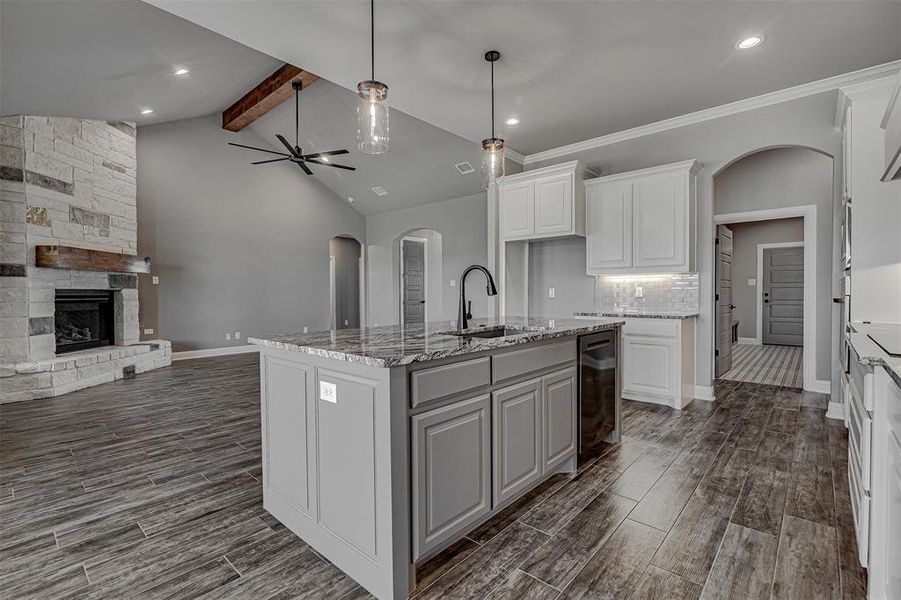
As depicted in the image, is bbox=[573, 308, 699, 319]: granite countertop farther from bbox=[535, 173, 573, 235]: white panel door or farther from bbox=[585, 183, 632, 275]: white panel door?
bbox=[535, 173, 573, 235]: white panel door

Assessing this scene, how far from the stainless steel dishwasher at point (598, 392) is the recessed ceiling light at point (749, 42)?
2.33m

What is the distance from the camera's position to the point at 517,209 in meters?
5.25

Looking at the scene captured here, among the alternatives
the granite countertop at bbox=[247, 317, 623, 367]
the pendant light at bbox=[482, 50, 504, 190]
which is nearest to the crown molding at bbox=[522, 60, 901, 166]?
the pendant light at bbox=[482, 50, 504, 190]

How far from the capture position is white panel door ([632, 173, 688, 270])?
4262 mm

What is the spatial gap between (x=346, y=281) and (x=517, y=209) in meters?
6.25

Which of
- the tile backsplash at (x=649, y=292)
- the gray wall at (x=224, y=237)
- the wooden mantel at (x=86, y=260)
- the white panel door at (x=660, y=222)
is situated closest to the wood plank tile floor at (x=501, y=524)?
the tile backsplash at (x=649, y=292)

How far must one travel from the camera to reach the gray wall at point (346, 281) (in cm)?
1021

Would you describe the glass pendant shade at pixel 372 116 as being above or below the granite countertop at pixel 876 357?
above

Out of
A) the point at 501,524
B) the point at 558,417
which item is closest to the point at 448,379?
the point at 501,524

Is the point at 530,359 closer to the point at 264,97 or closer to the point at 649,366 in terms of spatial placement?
the point at 649,366

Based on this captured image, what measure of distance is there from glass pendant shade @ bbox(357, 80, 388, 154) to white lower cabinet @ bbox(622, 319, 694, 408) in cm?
316

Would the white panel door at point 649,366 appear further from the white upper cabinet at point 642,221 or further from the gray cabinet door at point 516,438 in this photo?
the gray cabinet door at point 516,438

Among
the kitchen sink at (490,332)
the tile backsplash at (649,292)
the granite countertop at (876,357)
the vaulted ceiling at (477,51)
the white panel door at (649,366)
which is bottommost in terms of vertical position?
the white panel door at (649,366)

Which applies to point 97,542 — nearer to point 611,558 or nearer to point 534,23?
point 611,558
